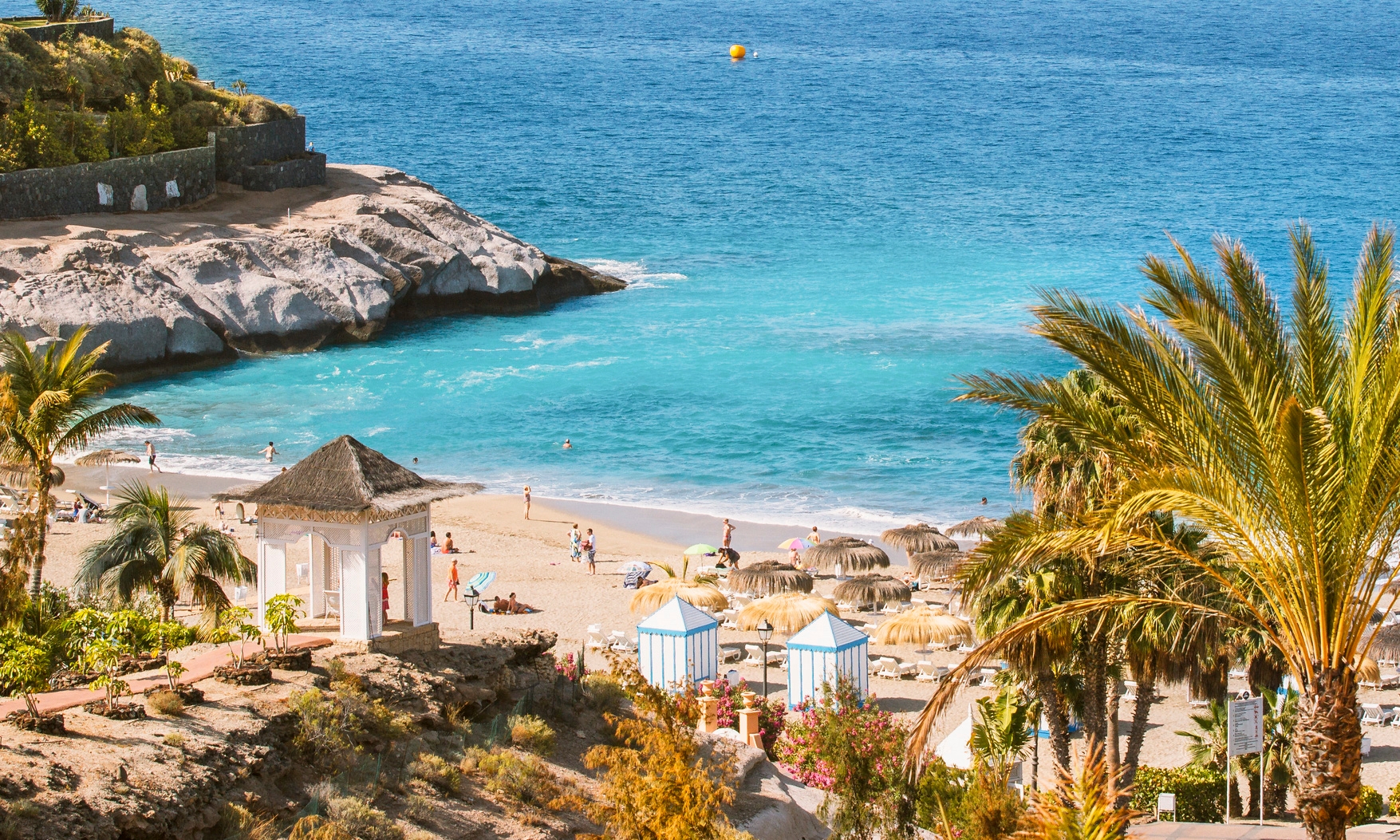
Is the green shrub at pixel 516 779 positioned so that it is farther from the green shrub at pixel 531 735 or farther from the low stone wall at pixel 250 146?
the low stone wall at pixel 250 146

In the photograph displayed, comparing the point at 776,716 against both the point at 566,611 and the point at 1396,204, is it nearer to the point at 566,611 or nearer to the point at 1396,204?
the point at 566,611

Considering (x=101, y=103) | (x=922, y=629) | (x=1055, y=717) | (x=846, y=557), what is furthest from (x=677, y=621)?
(x=101, y=103)

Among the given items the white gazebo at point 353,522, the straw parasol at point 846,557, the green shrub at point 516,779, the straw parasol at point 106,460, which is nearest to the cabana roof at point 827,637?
the white gazebo at point 353,522

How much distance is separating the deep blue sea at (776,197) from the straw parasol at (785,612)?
1177 cm

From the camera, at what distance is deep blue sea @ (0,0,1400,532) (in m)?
46.4

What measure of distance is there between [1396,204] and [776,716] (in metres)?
80.8

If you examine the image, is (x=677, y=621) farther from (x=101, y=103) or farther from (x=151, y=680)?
(x=101, y=103)

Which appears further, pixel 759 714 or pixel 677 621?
pixel 677 621

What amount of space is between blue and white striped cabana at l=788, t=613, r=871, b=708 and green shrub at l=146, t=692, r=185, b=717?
33.8 ft

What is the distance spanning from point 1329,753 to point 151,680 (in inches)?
411

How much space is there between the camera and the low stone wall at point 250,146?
5816 cm

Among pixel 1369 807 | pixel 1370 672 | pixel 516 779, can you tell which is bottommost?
pixel 1369 807

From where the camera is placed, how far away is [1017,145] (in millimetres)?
107688

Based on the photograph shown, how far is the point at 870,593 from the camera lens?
2859cm
